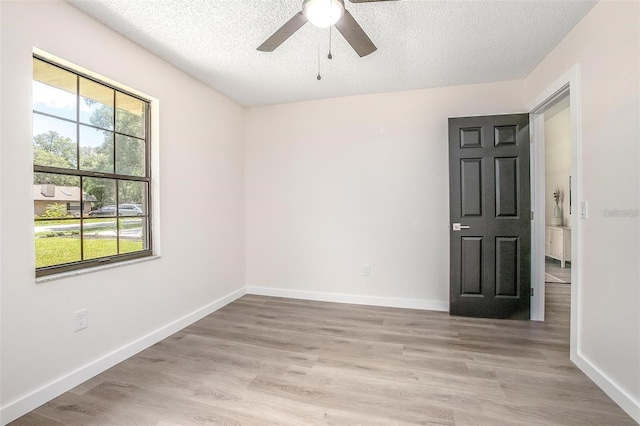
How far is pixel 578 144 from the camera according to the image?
2.11 meters

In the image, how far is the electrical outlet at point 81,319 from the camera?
6.30 ft

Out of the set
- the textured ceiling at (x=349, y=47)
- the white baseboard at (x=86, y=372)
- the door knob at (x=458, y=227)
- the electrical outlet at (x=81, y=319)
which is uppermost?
the textured ceiling at (x=349, y=47)

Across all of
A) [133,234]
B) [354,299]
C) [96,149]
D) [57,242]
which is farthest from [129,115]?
[354,299]

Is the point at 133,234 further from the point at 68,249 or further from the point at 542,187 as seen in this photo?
the point at 542,187

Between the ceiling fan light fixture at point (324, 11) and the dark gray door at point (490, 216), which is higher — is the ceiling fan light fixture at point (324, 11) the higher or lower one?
the higher one

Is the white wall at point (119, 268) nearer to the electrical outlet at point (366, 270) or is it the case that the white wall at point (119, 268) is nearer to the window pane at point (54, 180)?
the window pane at point (54, 180)

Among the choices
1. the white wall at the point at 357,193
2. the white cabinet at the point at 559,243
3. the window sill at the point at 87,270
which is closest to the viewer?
the window sill at the point at 87,270

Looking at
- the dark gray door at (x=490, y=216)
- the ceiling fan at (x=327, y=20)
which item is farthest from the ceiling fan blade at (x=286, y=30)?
the dark gray door at (x=490, y=216)

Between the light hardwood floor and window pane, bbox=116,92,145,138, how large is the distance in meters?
1.88

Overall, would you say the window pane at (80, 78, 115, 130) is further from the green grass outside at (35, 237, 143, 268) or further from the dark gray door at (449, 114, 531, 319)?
the dark gray door at (449, 114, 531, 319)

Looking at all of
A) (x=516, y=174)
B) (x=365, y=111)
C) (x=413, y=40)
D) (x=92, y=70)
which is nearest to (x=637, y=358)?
(x=516, y=174)

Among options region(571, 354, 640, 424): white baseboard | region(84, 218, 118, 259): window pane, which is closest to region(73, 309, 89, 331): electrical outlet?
region(84, 218, 118, 259): window pane

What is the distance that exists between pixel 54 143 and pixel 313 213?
8.31 feet

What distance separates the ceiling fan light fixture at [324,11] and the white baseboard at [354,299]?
2.93 metres
